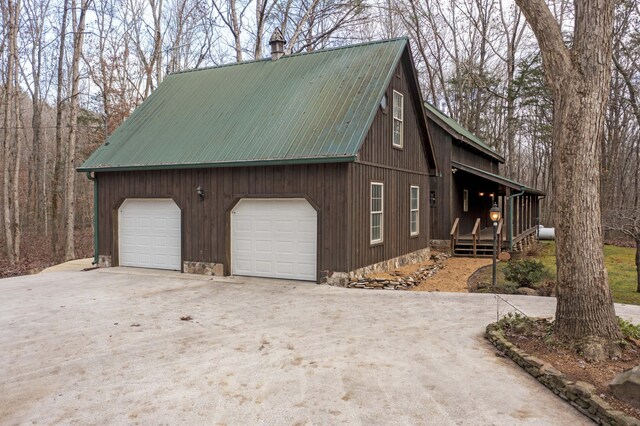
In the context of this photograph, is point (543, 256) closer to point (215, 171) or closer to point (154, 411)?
point (215, 171)

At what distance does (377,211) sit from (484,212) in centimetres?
1275

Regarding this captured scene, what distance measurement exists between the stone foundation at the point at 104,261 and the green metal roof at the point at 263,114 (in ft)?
8.18

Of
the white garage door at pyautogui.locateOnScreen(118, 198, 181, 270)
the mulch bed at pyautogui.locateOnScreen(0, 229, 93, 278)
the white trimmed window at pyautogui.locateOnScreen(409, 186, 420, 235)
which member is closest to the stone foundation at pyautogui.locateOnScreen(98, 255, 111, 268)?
the white garage door at pyautogui.locateOnScreen(118, 198, 181, 270)

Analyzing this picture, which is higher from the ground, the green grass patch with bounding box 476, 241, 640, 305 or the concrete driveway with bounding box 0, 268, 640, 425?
the concrete driveway with bounding box 0, 268, 640, 425

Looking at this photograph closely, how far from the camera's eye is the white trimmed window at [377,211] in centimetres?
1066

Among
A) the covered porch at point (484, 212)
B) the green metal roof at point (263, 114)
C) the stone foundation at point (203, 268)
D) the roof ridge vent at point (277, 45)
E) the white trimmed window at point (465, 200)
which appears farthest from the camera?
the white trimmed window at point (465, 200)

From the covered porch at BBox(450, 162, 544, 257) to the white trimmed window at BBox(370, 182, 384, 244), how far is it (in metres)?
4.87

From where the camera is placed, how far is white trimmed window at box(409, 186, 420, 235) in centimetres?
1373

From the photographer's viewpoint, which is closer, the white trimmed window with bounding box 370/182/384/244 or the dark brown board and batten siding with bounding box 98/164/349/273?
the dark brown board and batten siding with bounding box 98/164/349/273

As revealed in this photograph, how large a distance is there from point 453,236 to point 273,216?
27.9ft

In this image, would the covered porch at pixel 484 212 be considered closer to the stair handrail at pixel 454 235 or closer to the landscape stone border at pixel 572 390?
the stair handrail at pixel 454 235

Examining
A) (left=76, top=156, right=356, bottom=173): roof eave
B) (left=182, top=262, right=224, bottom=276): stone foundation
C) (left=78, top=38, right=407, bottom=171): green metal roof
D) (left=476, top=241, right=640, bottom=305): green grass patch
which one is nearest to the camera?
(left=76, top=156, right=356, bottom=173): roof eave

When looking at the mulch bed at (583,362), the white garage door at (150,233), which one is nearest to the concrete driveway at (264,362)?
the mulch bed at (583,362)

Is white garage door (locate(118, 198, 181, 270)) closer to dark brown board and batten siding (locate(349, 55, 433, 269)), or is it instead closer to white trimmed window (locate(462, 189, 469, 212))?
dark brown board and batten siding (locate(349, 55, 433, 269))
